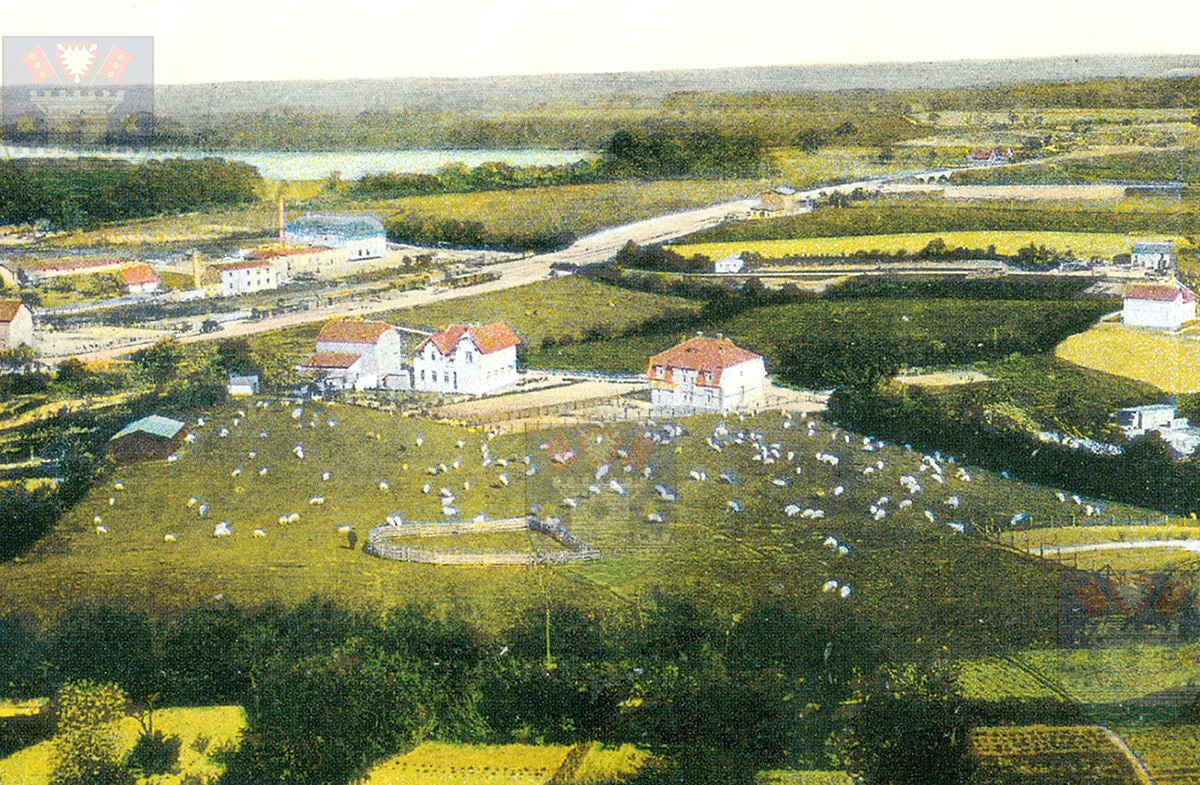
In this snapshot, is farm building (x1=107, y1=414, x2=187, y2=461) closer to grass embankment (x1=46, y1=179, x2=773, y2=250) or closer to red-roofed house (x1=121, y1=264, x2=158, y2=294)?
red-roofed house (x1=121, y1=264, x2=158, y2=294)

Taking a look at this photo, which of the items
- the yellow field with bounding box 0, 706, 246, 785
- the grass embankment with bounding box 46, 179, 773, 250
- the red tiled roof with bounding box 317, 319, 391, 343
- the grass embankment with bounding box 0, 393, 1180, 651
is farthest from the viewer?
the grass embankment with bounding box 46, 179, 773, 250

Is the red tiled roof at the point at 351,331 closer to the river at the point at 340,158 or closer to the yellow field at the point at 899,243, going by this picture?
the river at the point at 340,158

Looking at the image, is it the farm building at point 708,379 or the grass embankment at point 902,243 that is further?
the grass embankment at point 902,243

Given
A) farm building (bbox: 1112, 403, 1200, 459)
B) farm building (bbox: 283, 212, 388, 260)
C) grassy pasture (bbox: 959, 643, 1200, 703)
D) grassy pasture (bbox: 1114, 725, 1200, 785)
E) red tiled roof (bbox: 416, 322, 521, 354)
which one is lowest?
grassy pasture (bbox: 1114, 725, 1200, 785)

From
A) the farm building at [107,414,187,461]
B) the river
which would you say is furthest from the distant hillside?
the farm building at [107,414,187,461]

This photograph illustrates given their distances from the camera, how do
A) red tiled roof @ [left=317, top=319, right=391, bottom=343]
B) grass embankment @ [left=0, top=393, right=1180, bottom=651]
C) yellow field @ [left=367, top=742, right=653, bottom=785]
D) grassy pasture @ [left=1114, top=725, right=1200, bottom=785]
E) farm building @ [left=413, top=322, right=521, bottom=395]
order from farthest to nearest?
red tiled roof @ [left=317, top=319, right=391, bottom=343] → farm building @ [left=413, top=322, right=521, bottom=395] → grass embankment @ [left=0, top=393, right=1180, bottom=651] → yellow field @ [left=367, top=742, right=653, bottom=785] → grassy pasture @ [left=1114, top=725, right=1200, bottom=785]

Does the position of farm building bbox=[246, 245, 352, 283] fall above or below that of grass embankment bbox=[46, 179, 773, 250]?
below

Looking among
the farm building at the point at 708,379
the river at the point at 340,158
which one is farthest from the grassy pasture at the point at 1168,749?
the river at the point at 340,158

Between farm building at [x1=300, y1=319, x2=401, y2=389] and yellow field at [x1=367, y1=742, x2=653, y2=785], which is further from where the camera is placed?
farm building at [x1=300, y1=319, x2=401, y2=389]
